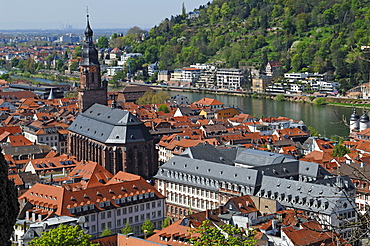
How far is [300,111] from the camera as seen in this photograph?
73188 mm

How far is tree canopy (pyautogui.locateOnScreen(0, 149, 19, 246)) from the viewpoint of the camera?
9.62 meters

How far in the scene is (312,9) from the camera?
120 metres

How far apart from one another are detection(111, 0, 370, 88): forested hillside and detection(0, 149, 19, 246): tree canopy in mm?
82350

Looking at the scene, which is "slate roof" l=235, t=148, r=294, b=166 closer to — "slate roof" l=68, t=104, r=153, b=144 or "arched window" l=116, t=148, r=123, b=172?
"slate roof" l=68, t=104, r=153, b=144

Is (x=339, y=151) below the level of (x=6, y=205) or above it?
below

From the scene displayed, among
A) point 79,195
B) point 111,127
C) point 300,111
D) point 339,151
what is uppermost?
point 111,127

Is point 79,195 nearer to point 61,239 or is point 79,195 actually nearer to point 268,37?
point 61,239

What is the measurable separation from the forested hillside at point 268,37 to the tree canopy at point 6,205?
82350mm

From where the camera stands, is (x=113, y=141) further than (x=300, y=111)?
No

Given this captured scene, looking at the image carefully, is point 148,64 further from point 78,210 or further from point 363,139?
point 78,210

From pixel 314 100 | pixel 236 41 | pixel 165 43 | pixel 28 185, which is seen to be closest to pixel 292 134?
pixel 28 185

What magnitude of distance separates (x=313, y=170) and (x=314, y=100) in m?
51.5

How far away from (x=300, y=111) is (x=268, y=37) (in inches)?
1838

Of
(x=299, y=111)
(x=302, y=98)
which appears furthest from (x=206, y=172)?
(x=302, y=98)
